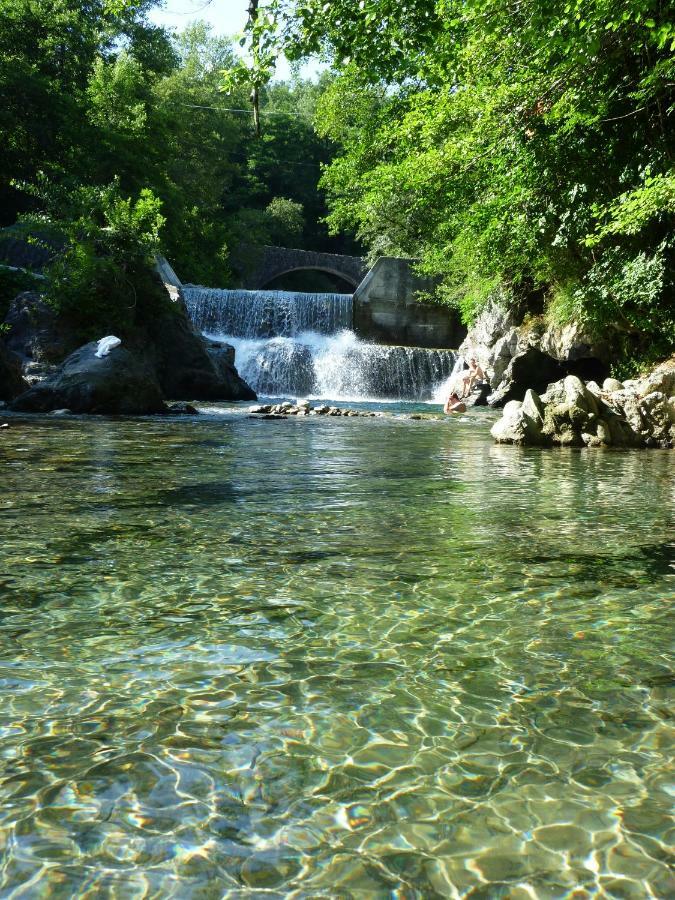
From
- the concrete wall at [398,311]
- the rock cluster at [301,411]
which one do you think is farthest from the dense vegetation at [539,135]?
the concrete wall at [398,311]

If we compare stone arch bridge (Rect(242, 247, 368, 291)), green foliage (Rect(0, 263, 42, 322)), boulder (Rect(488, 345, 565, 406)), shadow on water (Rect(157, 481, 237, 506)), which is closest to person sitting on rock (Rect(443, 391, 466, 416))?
boulder (Rect(488, 345, 565, 406))

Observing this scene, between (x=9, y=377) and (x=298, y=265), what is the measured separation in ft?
105

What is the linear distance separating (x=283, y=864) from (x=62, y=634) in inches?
71.0

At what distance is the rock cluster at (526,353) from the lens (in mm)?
19984

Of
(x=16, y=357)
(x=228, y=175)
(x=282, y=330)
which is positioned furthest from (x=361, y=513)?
(x=228, y=175)

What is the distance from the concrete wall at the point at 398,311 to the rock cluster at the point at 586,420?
61.7ft

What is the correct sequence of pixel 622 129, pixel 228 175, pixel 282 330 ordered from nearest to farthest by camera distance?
pixel 622 129
pixel 282 330
pixel 228 175

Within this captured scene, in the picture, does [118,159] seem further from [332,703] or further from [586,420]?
[332,703]

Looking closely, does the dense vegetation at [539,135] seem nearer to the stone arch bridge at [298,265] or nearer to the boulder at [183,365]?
the boulder at [183,365]

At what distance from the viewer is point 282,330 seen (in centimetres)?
2998

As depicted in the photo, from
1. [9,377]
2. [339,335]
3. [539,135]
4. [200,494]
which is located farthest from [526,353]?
[200,494]

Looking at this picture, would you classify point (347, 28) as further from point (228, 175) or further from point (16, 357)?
point (228, 175)

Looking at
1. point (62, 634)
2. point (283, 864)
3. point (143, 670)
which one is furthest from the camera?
point (62, 634)

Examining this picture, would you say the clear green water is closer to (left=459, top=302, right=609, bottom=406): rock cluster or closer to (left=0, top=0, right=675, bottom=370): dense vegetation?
(left=0, top=0, right=675, bottom=370): dense vegetation
